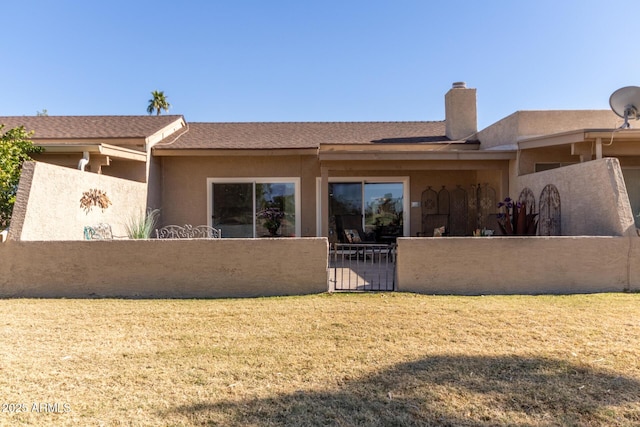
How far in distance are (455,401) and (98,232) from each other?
7.90m

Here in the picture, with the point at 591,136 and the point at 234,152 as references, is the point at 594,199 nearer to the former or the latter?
the point at 591,136

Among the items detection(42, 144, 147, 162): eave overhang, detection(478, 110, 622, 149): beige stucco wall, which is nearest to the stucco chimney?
detection(478, 110, 622, 149): beige stucco wall

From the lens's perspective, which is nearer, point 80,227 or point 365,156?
point 80,227

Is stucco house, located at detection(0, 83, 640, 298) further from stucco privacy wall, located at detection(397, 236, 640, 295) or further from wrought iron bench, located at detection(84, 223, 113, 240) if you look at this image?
wrought iron bench, located at detection(84, 223, 113, 240)

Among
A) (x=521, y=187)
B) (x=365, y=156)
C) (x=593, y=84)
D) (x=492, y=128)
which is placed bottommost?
(x=521, y=187)

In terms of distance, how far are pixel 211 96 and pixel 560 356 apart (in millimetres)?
22545

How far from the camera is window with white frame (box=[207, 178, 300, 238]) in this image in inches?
464

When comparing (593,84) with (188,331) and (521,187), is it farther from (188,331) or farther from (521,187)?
(188,331)

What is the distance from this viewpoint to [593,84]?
507 inches

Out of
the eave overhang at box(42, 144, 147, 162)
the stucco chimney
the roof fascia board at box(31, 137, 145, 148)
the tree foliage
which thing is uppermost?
the stucco chimney

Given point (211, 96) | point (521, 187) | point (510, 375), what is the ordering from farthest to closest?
1. point (211, 96)
2. point (521, 187)
3. point (510, 375)

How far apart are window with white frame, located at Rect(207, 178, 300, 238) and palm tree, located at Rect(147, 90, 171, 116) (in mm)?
32005

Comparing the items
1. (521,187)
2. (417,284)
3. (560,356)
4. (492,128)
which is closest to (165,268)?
(417,284)

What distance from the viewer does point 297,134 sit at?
13438mm
